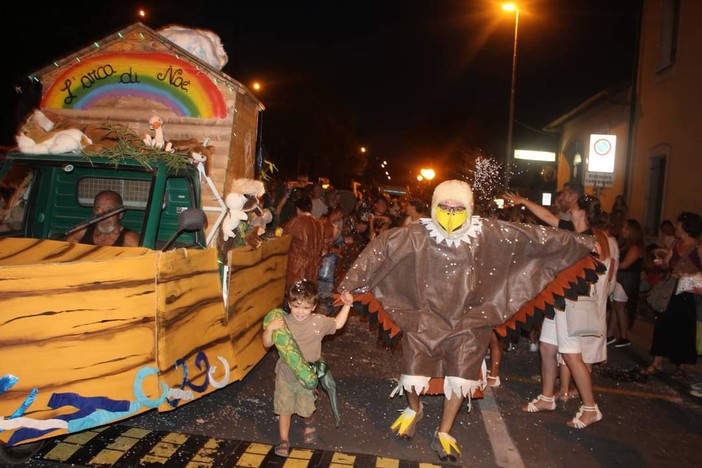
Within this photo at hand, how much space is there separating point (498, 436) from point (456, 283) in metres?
1.37

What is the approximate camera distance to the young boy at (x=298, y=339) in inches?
165

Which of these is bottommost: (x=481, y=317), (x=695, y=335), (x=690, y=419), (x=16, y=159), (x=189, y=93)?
(x=690, y=419)

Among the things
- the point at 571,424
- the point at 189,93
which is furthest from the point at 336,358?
the point at 189,93

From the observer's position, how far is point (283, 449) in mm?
4148

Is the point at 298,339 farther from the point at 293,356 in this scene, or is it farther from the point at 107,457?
the point at 107,457

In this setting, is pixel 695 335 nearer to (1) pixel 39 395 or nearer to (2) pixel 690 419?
(2) pixel 690 419

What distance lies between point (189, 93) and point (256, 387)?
305 centimetres

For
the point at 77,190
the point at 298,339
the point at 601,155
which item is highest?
the point at 601,155

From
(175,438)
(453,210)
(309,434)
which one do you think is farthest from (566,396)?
(175,438)

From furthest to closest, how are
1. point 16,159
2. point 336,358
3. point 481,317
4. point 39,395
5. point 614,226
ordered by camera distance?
point 614,226
point 336,358
point 16,159
point 481,317
point 39,395

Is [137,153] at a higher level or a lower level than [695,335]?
higher

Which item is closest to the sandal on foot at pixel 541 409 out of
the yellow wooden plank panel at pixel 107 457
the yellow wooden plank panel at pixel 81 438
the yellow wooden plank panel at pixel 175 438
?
the yellow wooden plank panel at pixel 175 438

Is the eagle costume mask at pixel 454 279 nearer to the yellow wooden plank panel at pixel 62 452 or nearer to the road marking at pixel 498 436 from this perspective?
the road marking at pixel 498 436

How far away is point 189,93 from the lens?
612 cm
